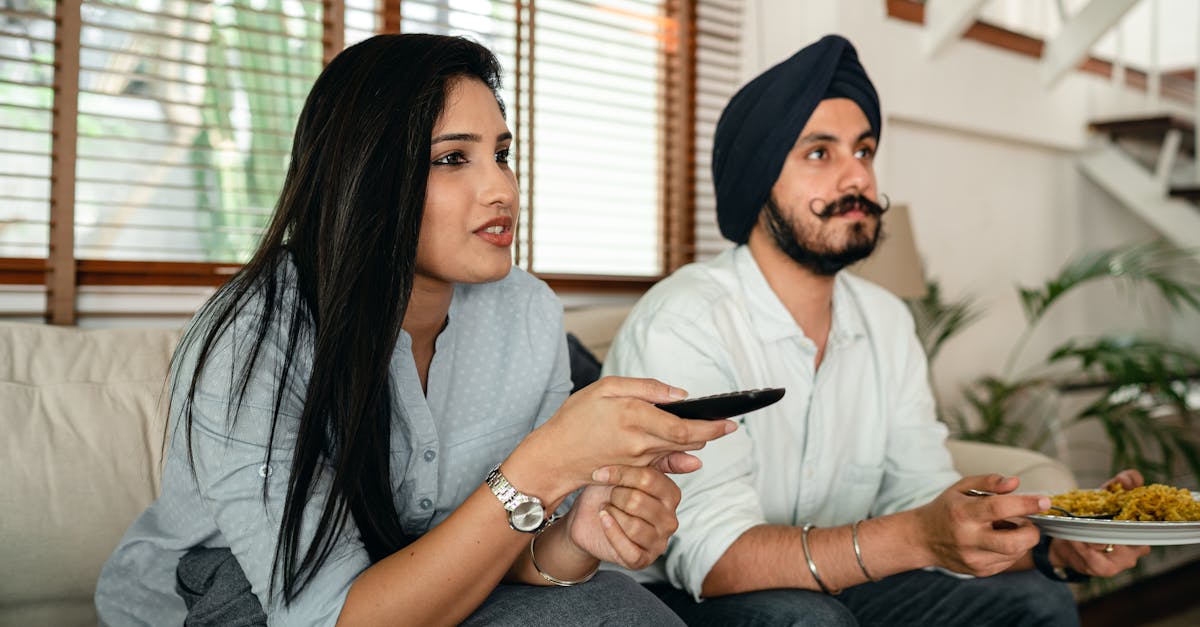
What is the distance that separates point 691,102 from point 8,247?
2.08 m

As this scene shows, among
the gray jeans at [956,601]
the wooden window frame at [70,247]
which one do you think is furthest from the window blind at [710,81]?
the gray jeans at [956,601]

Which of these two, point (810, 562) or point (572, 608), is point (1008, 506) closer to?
point (810, 562)

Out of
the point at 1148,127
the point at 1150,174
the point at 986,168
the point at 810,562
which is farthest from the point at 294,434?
the point at 1150,174

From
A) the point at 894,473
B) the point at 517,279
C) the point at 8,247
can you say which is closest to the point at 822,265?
the point at 894,473

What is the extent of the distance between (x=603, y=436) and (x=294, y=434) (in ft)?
1.28

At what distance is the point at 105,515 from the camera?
176 centimetres

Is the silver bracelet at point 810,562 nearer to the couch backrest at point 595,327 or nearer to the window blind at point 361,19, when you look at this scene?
the couch backrest at point 595,327

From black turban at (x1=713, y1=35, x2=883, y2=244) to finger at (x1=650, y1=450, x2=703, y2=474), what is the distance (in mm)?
897

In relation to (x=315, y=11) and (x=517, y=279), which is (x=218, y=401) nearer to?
(x=517, y=279)

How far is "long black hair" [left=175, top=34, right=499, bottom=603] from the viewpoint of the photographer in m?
1.19

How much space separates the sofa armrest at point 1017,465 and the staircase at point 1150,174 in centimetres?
252

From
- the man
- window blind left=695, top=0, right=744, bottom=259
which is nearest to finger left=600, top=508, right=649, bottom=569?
the man

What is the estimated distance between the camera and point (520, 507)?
1.10m

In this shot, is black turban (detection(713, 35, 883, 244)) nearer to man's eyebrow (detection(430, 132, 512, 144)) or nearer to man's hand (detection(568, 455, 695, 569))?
man's eyebrow (detection(430, 132, 512, 144))
